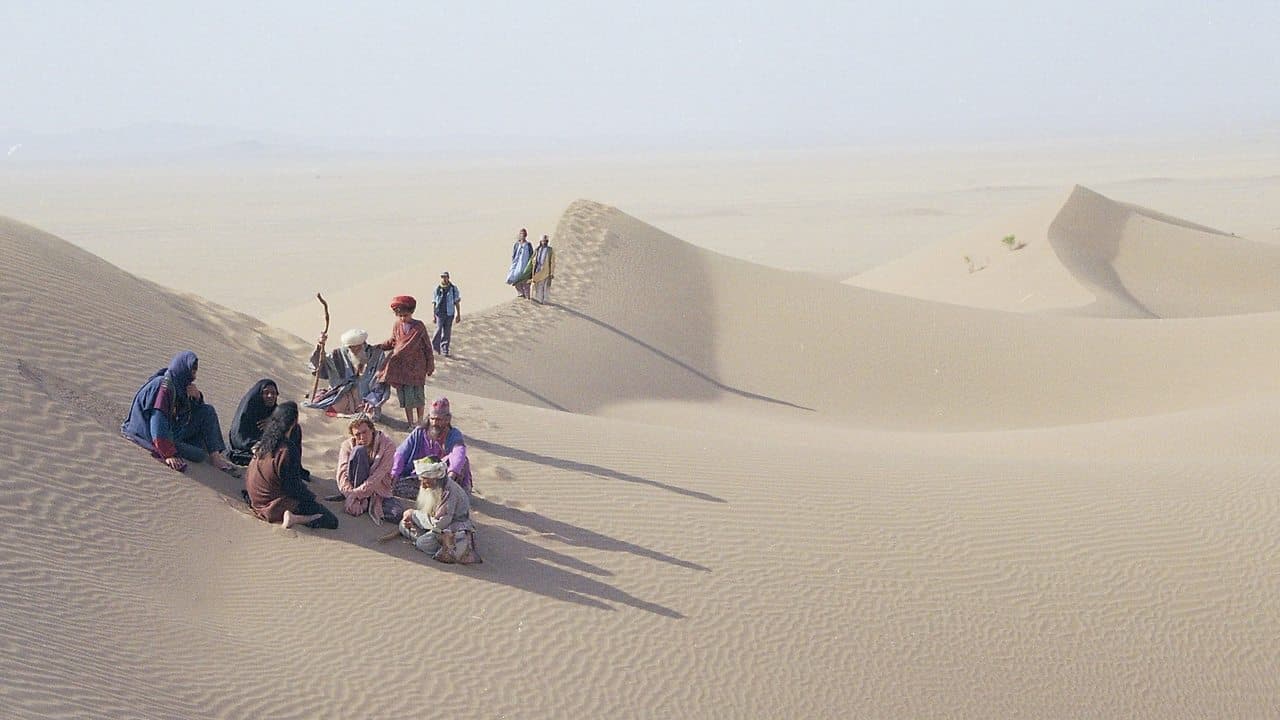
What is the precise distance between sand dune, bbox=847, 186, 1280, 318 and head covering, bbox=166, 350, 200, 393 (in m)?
22.2

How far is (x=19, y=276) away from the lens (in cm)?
1007

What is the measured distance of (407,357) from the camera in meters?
9.93

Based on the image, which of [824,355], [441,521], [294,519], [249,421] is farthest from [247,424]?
[824,355]

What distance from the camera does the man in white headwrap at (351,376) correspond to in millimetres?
9898

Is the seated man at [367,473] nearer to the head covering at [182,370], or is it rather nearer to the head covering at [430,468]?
the head covering at [430,468]

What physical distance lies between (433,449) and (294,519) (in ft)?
3.28

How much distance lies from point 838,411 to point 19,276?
1070 cm

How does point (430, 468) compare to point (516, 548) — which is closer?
point (430, 468)

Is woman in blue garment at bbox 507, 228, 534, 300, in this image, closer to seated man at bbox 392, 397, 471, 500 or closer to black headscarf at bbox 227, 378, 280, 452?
black headscarf at bbox 227, 378, 280, 452

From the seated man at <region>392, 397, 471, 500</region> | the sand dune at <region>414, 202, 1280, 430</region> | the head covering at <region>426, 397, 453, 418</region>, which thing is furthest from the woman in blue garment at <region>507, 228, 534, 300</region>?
the head covering at <region>426, 397, 453, 418</region>

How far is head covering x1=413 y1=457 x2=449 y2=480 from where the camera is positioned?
24.5 feet

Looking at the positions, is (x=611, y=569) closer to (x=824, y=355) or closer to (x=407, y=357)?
(x=407, y=357)

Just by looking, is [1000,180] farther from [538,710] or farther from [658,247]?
[538,710]

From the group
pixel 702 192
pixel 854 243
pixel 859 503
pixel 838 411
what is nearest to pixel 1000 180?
pixel 702 192
